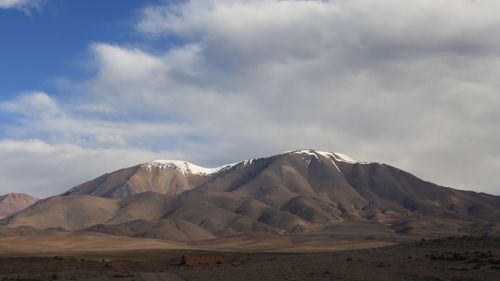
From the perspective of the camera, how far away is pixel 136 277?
46125 millimetres

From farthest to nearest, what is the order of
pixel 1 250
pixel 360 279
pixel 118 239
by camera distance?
pixel 118 239, pixel 1 250, pixel 360 279

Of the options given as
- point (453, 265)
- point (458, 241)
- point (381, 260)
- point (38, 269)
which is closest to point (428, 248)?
point (458, 241)

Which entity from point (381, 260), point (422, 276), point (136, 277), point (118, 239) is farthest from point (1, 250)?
point (422, 276)

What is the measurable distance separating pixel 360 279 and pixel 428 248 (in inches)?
792

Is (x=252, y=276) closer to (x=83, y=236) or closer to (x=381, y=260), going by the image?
(x=381, y=260)

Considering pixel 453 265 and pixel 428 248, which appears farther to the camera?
pixel 428 248

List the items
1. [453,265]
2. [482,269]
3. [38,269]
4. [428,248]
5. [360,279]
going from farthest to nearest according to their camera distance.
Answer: [38,269] → [428,248] → [453,265] → [482,269] → [360,279]

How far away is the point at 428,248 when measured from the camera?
2135 inches

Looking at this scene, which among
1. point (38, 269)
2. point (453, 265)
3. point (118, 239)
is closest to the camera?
point (453, 265)

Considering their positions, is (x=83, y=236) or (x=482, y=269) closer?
(x=482, y=269)

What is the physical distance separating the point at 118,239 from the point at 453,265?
16176cm

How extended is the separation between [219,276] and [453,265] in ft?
50.6

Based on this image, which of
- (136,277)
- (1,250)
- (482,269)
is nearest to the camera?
(482,269)

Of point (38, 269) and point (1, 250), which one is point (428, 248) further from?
point (1, 250)
